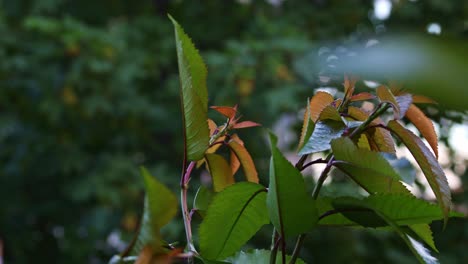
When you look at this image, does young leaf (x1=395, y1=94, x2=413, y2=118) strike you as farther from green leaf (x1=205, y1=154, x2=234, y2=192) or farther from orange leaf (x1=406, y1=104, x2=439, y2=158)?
green leaf (x1=205, y1=154, x2=234, y2=192)

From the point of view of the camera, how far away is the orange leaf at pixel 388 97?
1.19 feet

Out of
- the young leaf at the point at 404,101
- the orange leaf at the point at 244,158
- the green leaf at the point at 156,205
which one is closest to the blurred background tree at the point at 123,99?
the orange leaf at the point at 244,158

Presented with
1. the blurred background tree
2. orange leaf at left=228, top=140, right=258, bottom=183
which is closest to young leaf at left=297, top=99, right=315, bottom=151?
orange leaf at left=228, top=140, right=258, bottom=183

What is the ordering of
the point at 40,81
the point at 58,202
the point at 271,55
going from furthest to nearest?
1. the point at 58,202
2. the point at 40,81
3. the point at 271,55

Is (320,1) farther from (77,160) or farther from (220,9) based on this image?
(77,160)

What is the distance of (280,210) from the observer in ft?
1.18

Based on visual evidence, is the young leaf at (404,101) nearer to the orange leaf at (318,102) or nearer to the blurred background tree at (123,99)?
the orange leaf at (318,102)

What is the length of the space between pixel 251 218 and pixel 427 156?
119 millimetres

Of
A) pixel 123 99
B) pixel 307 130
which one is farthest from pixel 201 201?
pixel 123 99

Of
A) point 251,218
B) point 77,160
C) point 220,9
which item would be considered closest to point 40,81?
point 77,160

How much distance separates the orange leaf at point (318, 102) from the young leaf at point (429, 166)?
0.16 feet

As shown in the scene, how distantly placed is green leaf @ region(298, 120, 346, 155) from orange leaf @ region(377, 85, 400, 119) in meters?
0.04

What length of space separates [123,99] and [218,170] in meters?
3.51

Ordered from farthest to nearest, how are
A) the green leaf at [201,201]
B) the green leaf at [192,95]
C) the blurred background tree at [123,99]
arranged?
the blurred background tree at [123,99]
the green leaf at [201,201]
the green leaf at [192,95]
